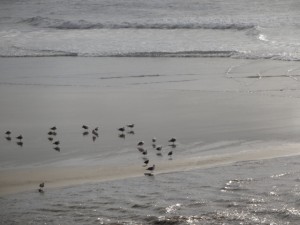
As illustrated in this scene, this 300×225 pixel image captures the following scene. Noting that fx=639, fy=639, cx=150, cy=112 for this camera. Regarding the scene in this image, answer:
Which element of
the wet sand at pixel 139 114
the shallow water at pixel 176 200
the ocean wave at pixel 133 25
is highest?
the shallow water at pixel 176 200

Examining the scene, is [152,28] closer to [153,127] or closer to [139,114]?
[139,114]

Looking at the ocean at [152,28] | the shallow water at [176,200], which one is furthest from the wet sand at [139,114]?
the ocean at [152,28]

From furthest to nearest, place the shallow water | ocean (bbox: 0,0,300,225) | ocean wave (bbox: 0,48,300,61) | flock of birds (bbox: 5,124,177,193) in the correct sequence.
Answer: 1. ocean wave (bbox: 0,48,300,61)
2. flock of birds (bbox: 5,124,177,193)
3. ocean (bbox: 0,0,300,225)
4. the shallow water

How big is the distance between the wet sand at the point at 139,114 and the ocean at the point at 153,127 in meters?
0.02

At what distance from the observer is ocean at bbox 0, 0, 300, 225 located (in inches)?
229

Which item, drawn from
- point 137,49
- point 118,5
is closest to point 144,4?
point 118,5

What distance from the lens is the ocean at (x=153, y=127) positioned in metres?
5.81

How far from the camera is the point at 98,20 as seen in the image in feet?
82.7

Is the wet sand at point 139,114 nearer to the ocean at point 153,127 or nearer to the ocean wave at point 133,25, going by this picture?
the ocean at point 153,127

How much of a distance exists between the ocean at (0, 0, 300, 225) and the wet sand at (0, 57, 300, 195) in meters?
0.02

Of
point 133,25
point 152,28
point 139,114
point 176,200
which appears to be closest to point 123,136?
point 139,114

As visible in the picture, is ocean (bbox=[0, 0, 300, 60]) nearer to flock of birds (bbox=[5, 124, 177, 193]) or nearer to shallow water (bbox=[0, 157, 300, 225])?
flock of birds (bbox=[5, 124, 177, 193])

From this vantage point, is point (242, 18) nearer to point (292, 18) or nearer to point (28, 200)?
point (292, 18)

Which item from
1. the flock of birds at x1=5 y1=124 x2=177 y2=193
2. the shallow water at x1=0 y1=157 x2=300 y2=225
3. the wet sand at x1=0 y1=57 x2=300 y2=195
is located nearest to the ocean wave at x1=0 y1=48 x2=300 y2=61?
the wet sand at x1=0 y1=57 x2=300 y2=195
